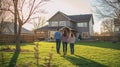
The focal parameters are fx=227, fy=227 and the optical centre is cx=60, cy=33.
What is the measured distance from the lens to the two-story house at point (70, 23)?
5938cm

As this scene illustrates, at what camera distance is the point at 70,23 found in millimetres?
60062

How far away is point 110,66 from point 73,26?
5150 cm

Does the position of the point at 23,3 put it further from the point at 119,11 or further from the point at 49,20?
the point at 49,20

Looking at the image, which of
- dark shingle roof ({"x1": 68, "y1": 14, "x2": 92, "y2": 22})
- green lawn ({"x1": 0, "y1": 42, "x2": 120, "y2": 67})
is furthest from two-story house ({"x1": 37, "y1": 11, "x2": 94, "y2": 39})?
green lawn ({"x1": 0, "y1": 42, "x2": 120, "y2": 67})

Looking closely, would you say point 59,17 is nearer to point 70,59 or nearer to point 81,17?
point 81,17

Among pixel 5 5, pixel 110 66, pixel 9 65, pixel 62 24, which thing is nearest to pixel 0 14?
pixel 5 5

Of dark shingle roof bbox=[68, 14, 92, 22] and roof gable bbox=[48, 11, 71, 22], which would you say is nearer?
roof gable bbox=[48, 11, 71, 22]

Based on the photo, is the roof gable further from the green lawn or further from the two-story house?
the green lawn

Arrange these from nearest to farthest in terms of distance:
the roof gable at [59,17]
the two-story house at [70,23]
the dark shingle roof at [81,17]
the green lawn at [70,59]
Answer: the green lawn at [70,59] → the two-story house at [70,23] → the roof gable at [59,17] → the dark shingle roof at [81,17]

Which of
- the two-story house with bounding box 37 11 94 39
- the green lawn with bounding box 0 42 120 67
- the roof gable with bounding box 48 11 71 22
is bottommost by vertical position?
the green lawn with bounding box 0 42 120 67

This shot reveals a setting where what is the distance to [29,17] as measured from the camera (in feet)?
68.4

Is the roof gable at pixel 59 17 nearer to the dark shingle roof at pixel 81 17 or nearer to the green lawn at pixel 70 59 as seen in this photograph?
the dark shingle roof at pixel 81 17

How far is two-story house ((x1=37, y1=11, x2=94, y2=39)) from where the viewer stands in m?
59.4

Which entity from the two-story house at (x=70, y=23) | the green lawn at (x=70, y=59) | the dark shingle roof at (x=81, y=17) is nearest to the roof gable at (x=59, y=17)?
the two-story house at (x=70, y=23)
